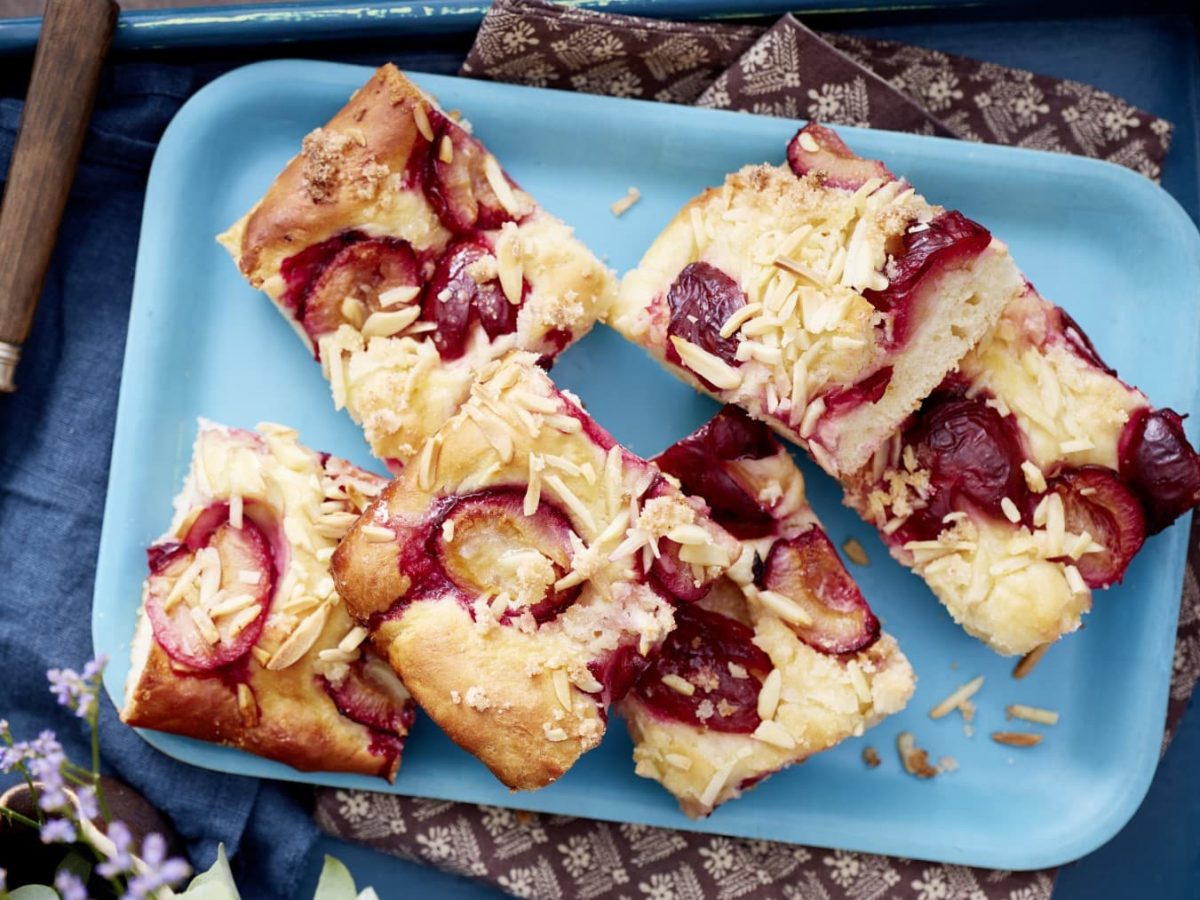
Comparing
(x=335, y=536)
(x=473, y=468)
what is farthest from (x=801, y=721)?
(x=335, y=536)

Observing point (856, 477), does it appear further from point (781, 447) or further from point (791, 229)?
point (791, 229)

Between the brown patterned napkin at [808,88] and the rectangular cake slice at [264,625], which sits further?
the brown patterned napkin at [808,88]

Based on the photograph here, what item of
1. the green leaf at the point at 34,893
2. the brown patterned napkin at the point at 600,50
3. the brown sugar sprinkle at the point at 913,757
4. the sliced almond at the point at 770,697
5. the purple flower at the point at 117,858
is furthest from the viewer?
the brown sugar sprinkle at the point at 913,757

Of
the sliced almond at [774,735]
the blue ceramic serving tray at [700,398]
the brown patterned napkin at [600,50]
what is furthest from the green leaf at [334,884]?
the brown patterned napkin at [600,50]

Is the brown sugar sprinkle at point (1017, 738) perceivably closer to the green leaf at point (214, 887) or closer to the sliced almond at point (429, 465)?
the sliced almond at point (429, 465)

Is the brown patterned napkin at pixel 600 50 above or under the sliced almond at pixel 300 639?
above

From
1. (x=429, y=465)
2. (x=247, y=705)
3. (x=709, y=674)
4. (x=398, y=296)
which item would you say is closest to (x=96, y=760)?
(x=247, y=705)

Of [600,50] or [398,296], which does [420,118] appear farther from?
Result: [600,50]
